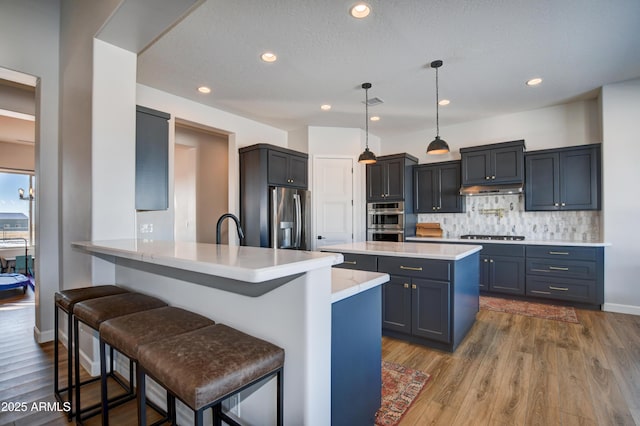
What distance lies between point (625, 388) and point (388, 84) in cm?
352

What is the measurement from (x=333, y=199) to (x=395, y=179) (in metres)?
1.17

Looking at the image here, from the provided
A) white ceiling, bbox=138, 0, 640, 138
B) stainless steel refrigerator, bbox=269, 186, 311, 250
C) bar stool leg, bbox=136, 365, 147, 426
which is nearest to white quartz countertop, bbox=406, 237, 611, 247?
stainless steel refrigerator, bbox=269, 186, 311, 250

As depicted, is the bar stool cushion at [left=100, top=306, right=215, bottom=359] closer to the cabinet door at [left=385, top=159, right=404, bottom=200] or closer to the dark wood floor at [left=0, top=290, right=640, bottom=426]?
the dark wood floor at [left=0, top=290, right=640, bottom=426]

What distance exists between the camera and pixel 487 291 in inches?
181

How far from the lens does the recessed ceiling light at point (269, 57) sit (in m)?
3.06

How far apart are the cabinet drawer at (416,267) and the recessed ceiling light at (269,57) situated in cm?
232

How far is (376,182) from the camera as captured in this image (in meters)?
5.61

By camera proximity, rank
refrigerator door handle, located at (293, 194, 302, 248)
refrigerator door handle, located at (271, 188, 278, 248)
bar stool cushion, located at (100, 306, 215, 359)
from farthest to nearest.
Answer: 1. refrigerator door handle, located at (293, 194, 302, 248)
2. refrigerator door handle, located at (271, 188, 278, 248)
3. bar stool cushion, located at (100, 306, 215, 359)

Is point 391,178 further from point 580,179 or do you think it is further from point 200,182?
point 200,182

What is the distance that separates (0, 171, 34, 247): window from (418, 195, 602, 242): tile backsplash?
339 inches

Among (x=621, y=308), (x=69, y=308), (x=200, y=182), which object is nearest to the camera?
(x=69, y=308)

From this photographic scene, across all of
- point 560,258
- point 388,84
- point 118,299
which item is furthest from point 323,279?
point 560,258

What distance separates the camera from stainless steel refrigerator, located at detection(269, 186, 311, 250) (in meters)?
4.53

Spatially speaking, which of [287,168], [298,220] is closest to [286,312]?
[298,220]
